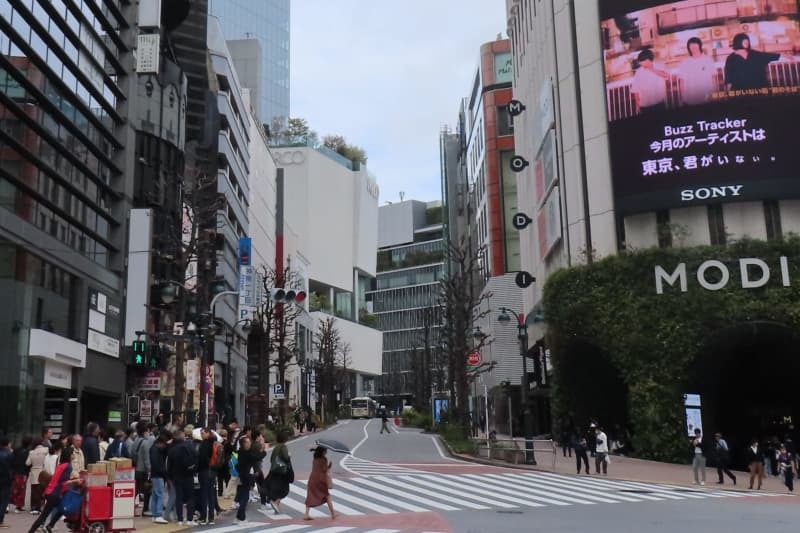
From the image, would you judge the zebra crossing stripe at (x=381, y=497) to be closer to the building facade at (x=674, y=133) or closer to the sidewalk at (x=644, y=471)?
the sidewalk at (x=644, y=471)

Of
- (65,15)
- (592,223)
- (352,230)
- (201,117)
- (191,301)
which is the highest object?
(352,230)

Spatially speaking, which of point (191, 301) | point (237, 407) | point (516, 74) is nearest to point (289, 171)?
point (237, 407)

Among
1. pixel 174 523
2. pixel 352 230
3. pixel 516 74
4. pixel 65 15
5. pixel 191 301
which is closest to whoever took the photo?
pixel 174 523

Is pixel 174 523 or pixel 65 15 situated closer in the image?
pixel 174 523

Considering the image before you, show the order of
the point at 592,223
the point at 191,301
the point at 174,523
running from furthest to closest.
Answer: the point at 191,301, the point at 592,223, the point at 174,523

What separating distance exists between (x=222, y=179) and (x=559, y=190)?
28.8 m

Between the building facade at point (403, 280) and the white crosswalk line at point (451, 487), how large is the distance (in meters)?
124

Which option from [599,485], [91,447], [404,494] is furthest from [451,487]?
[91,447]

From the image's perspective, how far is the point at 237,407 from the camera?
72.9 metres

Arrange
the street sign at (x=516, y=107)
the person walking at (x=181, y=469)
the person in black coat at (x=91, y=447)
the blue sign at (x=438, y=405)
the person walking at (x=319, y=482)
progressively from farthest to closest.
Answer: the blue sign at (x=438, y=405) → the street sign at (x=516, y=107) → the person in black coat at (x=91, y=447) → the person walking at (x=319, y=482) → the person walking at (x=181, y=469)

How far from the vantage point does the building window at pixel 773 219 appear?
35344 millimetres

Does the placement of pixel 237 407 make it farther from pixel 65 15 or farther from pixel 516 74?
pixel 65 15

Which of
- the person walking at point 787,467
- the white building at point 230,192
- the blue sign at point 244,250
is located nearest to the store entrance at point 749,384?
the person walking at point 787,467

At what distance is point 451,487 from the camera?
75.4 feet
